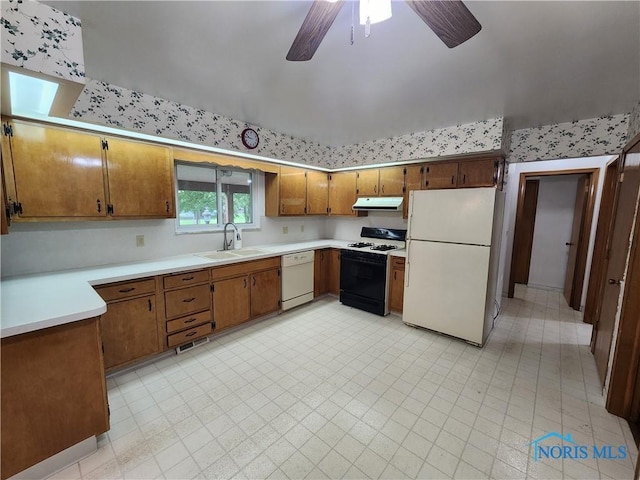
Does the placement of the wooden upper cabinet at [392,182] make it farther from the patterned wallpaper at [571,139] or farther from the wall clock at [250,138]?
the wall clock at [250,138]

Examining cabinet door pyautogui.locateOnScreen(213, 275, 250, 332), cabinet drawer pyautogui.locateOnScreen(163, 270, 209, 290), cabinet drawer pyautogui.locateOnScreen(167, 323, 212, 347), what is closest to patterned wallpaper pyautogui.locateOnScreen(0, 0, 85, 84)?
cabinet drawer pyautogui.locateOnScreen(163, 270, 209, 290)

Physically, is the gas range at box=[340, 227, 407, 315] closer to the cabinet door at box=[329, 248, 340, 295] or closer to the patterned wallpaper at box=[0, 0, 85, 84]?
the cabinet door at box=[329, 248, 340, 295]

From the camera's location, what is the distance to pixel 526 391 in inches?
83.7

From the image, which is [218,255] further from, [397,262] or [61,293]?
[397,262]

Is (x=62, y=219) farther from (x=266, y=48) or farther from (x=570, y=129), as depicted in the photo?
(x=570, y=129)

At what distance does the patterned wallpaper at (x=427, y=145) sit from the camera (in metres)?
2.85

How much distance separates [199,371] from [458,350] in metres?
2.60

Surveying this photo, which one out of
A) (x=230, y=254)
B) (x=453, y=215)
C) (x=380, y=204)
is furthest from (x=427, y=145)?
(x=230, y=254)

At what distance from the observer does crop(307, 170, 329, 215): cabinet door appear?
4.19 meters

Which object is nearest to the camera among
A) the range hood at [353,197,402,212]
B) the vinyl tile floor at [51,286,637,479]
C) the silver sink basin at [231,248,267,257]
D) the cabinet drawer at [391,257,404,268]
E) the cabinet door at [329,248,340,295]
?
the vinyl tile floor at [51,286,637,479]

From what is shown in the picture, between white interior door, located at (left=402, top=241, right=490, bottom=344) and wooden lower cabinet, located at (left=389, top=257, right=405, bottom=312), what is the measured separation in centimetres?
21

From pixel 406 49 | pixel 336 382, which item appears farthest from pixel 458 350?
pixel 406 49

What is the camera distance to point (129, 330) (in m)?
2.22

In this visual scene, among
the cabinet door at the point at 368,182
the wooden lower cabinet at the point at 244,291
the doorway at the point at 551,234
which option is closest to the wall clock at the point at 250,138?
the wooden lower cabinet at the point at 244,291
